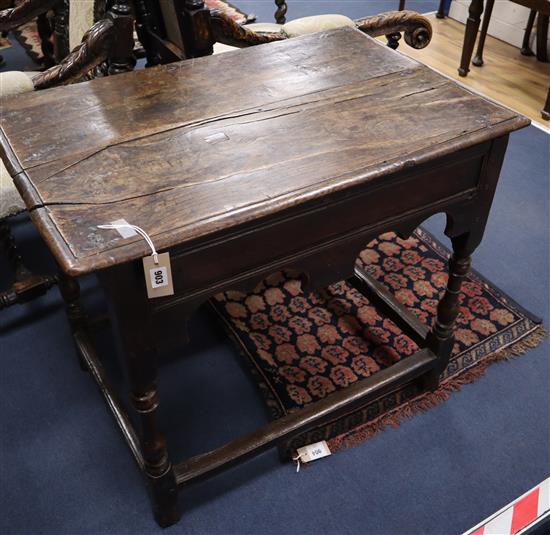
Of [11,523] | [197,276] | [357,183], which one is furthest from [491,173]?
[11,523]

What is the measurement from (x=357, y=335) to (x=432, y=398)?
1.04 ft

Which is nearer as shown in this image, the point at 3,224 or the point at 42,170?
the point at 42,170

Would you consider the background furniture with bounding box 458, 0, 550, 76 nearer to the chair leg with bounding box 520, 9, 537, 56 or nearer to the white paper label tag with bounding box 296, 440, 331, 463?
the chair leg with bounding box 520, 9, 537, 56

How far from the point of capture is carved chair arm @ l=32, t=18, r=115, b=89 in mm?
1775

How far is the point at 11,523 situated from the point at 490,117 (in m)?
1.50

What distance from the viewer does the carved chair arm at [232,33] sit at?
1.96m

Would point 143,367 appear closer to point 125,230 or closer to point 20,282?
point 125,230

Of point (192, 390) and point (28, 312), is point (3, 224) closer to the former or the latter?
point (28, 312)

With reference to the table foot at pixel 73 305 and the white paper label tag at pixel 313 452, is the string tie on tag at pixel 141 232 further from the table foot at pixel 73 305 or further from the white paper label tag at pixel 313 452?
the white paper label tag at pixel 313 452

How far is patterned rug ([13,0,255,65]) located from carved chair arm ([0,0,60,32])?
1.69 metres

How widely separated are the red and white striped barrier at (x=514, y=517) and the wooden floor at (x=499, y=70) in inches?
112

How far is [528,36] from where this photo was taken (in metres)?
4.02

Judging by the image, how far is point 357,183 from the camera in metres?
1.19

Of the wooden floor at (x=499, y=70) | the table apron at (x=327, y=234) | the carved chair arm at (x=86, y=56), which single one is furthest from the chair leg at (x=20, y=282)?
the wooden floor at (x=499, y=70)
